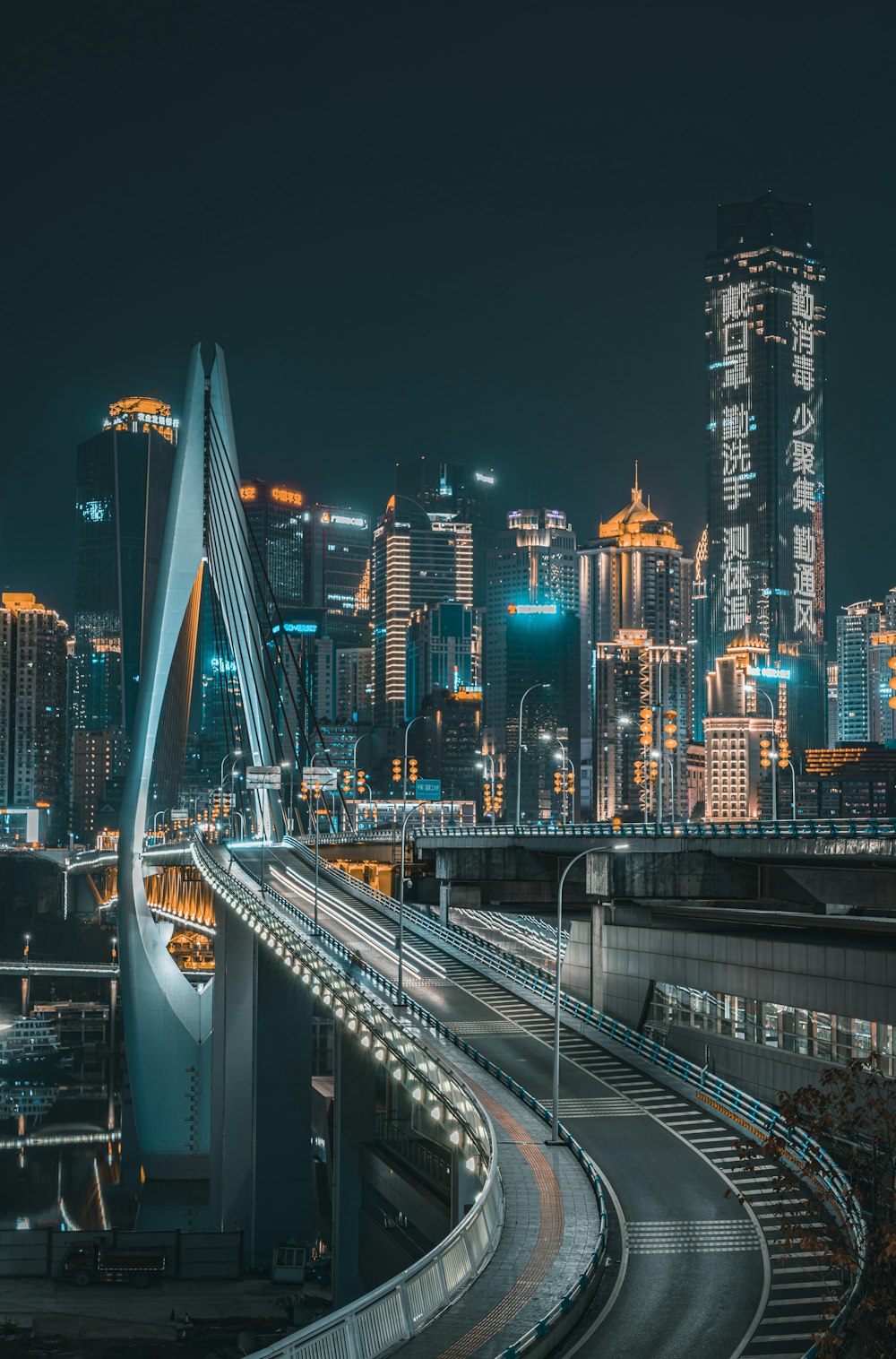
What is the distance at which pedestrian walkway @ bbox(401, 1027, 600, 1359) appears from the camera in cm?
2527

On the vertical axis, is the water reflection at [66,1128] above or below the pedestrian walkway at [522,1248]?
below

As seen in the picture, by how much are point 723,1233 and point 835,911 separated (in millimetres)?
26153

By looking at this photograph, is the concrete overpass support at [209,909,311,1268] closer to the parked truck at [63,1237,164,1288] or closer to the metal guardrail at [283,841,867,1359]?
the parked truck at [63,1237,164,1288]

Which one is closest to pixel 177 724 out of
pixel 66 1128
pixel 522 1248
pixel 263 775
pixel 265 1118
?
pixel 263 775

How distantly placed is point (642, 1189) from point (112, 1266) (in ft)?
126

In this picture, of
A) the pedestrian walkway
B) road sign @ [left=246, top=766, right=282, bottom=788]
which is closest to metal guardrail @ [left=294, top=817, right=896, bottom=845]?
the pedestrian walkway

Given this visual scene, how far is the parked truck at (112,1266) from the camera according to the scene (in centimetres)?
6619

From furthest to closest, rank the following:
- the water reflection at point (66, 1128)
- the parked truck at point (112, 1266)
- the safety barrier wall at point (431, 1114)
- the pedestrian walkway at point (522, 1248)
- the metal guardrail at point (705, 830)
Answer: the water reflection at point (66, 1128), the parked truck at point (112, 1266), the metal guardrail at point (705, 830), the pedestrian walkway at point (522, 1248), the safety barrier wall at point (431, 1114)

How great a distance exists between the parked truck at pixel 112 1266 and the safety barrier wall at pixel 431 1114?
15.2m

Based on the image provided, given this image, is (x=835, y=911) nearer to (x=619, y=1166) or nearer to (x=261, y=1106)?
(x=619, y=1166)

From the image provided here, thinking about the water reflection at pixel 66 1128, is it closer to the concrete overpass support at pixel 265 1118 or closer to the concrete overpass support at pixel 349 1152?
the concrete overpass support at pixel 265 1118

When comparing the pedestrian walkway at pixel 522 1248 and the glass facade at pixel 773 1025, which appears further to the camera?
the glass facade at pixel 773 1025

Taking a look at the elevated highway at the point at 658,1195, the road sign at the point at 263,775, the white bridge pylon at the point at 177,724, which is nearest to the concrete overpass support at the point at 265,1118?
the white bridge pylon at the point at 177,724

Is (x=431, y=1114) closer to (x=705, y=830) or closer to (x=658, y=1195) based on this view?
(x=658, y=1195)
